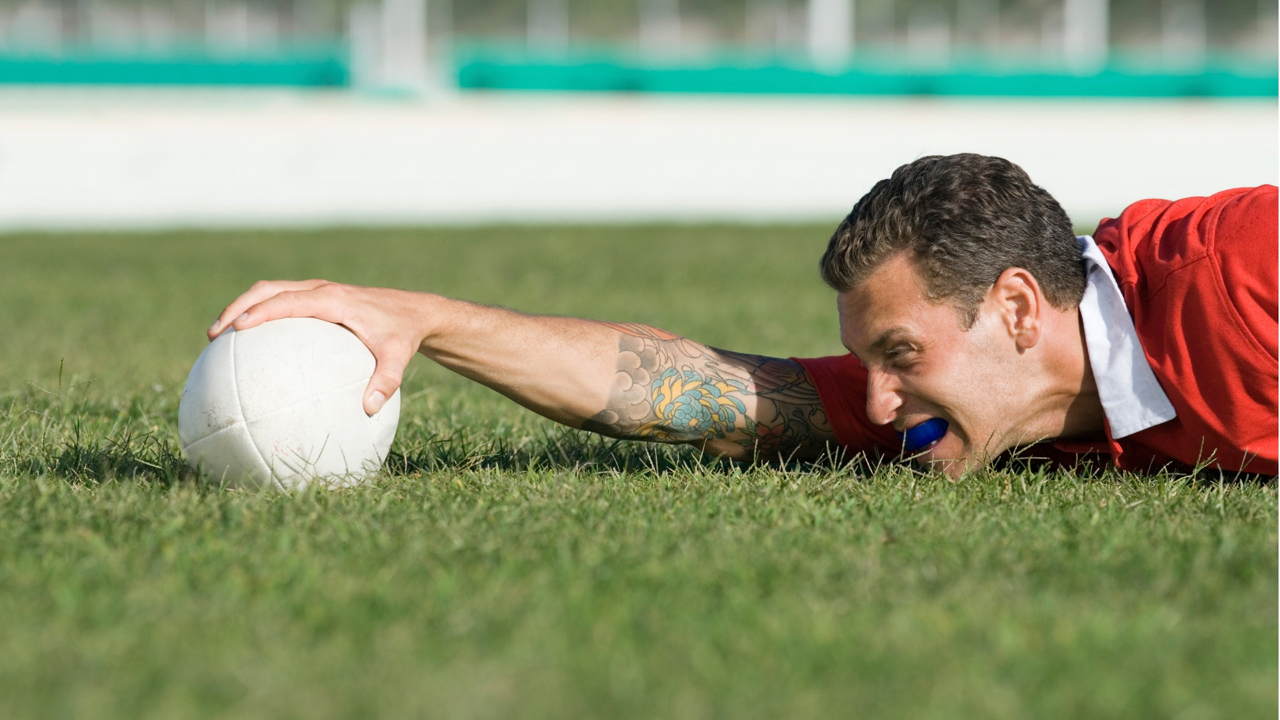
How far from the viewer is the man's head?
13.5ft

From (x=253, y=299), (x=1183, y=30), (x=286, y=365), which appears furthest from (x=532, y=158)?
(x=286, y=365)

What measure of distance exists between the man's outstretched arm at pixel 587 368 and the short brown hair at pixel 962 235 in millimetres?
597

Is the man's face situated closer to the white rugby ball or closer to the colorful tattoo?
the colorful tattoo

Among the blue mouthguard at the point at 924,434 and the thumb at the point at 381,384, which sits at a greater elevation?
the thumb at the point at 381,384

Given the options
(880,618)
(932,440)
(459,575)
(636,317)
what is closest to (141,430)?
(459,575)

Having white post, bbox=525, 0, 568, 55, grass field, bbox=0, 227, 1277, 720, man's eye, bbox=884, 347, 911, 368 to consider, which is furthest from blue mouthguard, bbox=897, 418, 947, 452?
white post, bbox=525, 0, 568, 55

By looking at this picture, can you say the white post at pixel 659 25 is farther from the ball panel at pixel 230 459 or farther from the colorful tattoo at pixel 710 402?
the ball panel at pixel 230 459

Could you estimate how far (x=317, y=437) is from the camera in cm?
401

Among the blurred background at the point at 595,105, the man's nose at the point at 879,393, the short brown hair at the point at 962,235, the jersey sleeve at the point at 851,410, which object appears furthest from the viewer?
the blurred background at the point at 595,105

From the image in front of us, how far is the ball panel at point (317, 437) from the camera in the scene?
398 centimetres

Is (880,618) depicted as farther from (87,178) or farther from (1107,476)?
(87,178)

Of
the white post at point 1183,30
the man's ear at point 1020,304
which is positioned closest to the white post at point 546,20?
→ the white post at point 1183,30

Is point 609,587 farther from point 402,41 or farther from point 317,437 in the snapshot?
point 402,41

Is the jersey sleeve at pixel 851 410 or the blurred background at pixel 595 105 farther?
the blurred background at pixel 595 105
